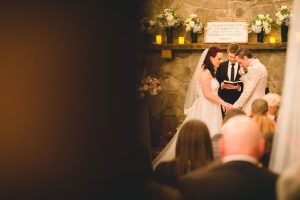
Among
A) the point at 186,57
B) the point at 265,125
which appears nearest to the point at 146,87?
the point at 186,57

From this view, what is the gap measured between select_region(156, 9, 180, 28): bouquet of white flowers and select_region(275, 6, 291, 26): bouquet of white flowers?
143 centimetres

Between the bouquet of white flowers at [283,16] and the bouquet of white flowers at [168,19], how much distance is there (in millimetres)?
1430

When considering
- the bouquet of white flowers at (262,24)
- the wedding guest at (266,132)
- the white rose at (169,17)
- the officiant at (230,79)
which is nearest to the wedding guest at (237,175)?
the wedding guest at (266,132)

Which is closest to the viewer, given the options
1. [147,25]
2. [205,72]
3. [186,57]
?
[205,72]

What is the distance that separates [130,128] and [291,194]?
83.7 inches

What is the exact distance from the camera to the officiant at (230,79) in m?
6.64

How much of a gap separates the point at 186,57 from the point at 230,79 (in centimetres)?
90

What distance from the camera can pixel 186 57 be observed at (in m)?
7.44

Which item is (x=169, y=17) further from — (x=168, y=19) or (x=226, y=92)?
(x=226, y=92)

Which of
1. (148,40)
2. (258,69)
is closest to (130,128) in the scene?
(258,69)

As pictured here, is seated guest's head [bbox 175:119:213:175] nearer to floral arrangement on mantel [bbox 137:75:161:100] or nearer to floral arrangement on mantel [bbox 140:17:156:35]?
floral arrangement on mantel [bbox 137:75:161:100]

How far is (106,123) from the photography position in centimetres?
380

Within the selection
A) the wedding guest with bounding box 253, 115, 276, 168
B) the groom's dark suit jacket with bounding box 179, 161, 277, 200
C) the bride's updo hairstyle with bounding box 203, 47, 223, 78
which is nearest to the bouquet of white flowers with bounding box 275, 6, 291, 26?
the bride's updo hairstyle with bounding box 203, 47, 223, 78

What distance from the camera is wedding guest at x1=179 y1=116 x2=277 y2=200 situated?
2.29 meters
